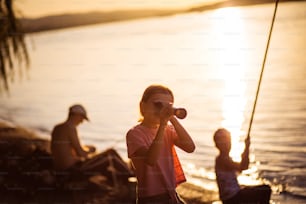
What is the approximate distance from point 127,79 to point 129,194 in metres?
18.6

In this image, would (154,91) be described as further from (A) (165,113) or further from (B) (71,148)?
(B) (71,148)

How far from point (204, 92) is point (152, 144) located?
16.7 meters

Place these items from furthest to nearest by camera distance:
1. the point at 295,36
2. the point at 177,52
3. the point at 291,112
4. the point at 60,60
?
the point at 60,60 < the point at 177,52 < the point at 295,36 < the point at 291,112

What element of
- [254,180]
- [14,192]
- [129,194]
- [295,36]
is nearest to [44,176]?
[14,192]

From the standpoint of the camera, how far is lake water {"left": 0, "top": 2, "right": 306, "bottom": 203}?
31.0 ft

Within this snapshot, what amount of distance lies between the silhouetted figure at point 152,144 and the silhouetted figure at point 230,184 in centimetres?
149

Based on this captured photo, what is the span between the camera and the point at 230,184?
442 cm

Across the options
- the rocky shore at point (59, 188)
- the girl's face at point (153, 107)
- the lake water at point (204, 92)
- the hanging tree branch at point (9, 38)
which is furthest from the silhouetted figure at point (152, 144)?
the hanging tree branch at point (9, 38)

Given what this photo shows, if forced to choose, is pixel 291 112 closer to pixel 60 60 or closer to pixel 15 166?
pixel 15 166

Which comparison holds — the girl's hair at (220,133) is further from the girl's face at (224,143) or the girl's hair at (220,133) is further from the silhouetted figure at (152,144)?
the silhouetted figure at (152,144)

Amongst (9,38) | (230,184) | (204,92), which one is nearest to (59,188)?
(230,184)

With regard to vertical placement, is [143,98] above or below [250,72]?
above

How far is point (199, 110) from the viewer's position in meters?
15.3

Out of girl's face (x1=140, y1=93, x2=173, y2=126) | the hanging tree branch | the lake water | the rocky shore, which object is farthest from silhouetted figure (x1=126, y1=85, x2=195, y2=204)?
the hanging tree branch
